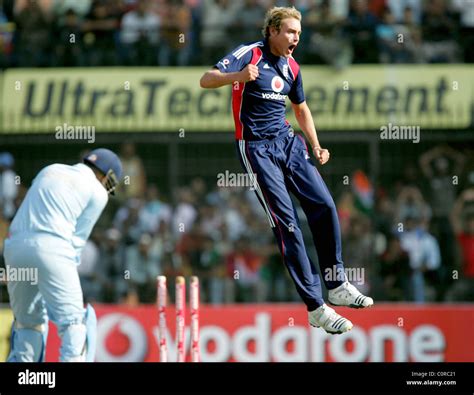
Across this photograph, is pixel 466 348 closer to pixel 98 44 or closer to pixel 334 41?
pixel 334 41

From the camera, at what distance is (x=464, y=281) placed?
18906 millimetres

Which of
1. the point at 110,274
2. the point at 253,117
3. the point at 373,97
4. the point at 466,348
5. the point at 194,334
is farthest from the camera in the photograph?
the point at 373,97

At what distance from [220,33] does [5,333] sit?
6622 mm

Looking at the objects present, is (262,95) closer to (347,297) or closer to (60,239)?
(347,297)

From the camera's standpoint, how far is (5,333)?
16.7 m

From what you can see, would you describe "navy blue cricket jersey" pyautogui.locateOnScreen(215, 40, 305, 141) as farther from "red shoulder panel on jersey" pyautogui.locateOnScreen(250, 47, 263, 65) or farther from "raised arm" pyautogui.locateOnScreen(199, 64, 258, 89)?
"raised arm" pyautogui.locateOnScreen(199, 64, 258, 89)

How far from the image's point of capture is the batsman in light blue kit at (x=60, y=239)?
39.2ft

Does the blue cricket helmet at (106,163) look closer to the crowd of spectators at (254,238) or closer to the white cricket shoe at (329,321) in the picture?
the white cricket shoe at (329,321)

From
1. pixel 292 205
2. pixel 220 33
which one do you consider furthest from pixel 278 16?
pixel 220 33

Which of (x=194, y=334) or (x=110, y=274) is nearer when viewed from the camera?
(x=194, y=334)

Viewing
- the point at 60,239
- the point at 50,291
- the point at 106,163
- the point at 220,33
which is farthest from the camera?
the point at 220,33
